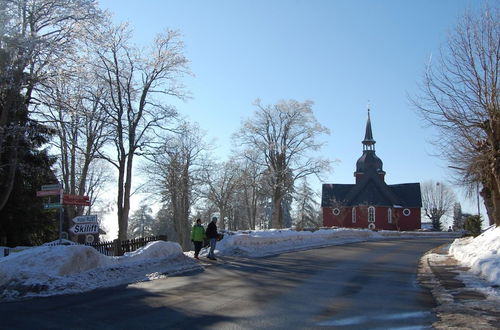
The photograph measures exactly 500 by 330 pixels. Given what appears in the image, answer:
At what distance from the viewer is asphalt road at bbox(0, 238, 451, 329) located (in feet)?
25.9

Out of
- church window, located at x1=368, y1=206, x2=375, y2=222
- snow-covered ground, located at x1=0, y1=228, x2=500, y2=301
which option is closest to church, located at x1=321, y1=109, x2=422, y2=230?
church window, located at x1=368, y1=206, x2=375, y2=222

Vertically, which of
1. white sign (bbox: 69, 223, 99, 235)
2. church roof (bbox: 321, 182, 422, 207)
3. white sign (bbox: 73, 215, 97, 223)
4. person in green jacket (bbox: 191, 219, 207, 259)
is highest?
church roof (bbox: 321, 182, 422, 207)

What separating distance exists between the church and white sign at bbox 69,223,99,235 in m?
64.0

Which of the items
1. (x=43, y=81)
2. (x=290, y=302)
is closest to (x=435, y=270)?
(x=290, y=302)

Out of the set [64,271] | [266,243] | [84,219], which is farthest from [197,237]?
[64,271]

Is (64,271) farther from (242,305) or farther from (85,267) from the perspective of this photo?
(242,305)

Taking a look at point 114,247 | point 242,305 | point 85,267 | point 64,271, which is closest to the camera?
point 242,305

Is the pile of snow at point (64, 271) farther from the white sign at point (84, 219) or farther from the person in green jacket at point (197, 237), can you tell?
the person in green jacket at point (197, 237)

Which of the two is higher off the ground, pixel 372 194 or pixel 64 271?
pixel 372 194

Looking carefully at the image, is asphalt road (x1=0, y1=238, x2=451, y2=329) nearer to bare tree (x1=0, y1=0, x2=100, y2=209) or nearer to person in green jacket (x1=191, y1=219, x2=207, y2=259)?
person in green jacket (x1=191, y1=219, x2=207, y2=259)

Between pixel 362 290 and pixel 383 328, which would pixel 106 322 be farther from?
pixel 362 290

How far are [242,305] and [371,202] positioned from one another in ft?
229

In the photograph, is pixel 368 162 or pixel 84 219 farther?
pixel 368 162

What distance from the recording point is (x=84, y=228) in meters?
16.2
